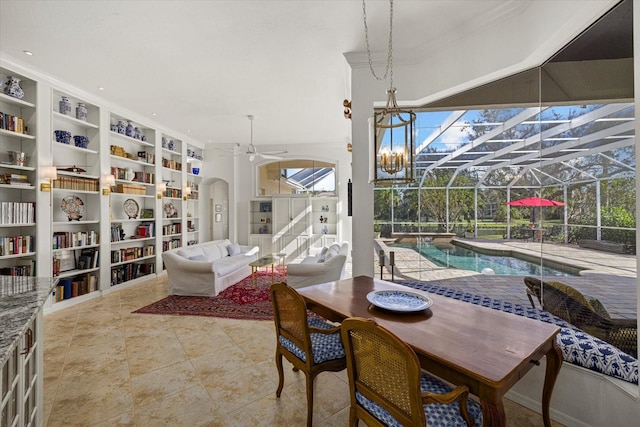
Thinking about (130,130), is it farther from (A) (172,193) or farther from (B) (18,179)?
(B) (18,179)

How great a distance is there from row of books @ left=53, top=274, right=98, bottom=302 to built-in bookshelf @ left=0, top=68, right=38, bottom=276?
0.52 m

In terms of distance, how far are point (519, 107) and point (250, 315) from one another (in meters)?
3.78

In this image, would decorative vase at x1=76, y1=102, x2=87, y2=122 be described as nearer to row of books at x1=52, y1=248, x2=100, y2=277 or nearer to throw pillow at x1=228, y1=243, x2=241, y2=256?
row of books at x1=52, y1=248, x2=100, y2=277

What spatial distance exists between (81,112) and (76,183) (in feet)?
3.63

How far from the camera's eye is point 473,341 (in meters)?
1.41

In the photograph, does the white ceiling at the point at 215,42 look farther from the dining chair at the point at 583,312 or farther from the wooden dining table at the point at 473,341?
the wooden dining table at the point at 473,341

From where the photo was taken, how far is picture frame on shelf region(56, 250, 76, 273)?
13.8 feet

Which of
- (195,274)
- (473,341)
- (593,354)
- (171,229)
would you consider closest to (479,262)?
(593,354)

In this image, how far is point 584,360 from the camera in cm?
179

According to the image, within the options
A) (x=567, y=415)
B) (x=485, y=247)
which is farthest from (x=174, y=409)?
(x=485, y=247)

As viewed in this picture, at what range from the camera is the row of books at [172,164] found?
620cm

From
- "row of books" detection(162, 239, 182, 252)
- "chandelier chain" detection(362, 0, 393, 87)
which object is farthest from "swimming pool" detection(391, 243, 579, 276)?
"row of books" detection(162, 239, 182, 252)

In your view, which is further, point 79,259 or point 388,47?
point 79,259

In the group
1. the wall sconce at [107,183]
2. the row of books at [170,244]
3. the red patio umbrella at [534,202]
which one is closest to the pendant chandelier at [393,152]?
the red patio umbrella at [534,202]
